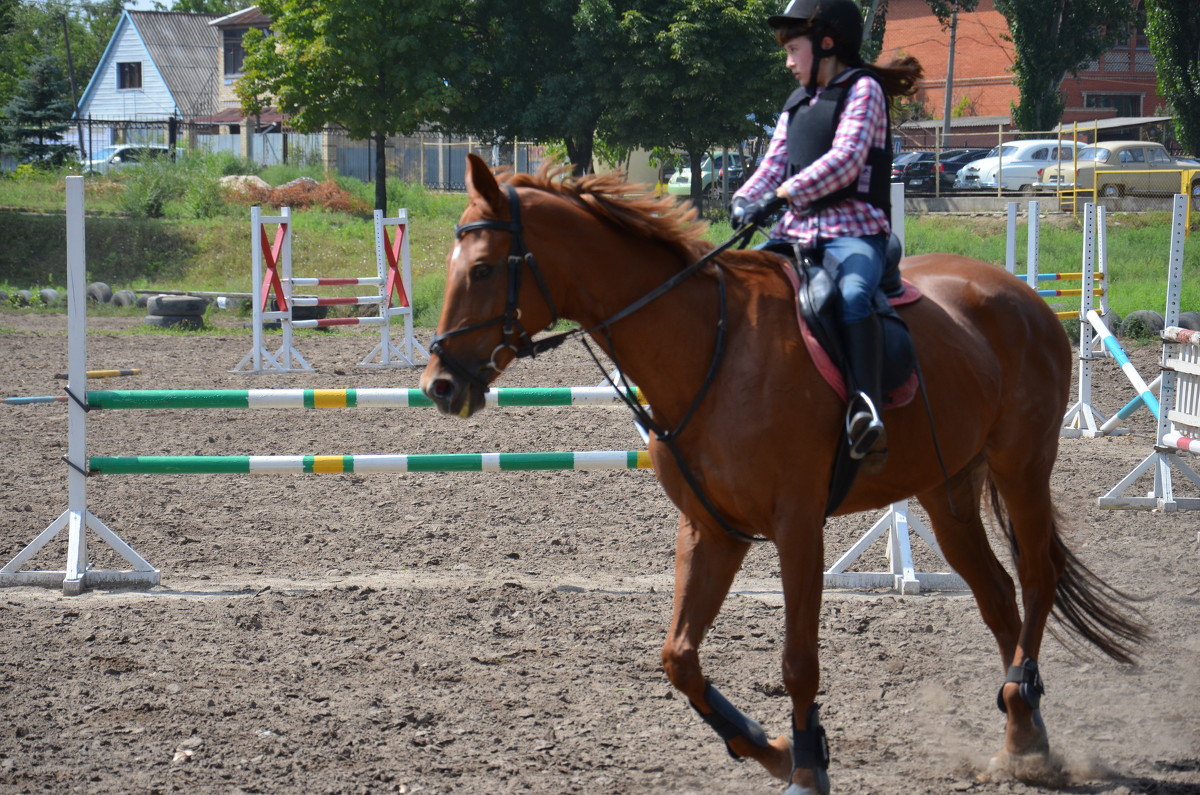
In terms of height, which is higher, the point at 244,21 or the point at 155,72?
the point at 244,21

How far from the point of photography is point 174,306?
18828mm

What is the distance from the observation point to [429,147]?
151 feet

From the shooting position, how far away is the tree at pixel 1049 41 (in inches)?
1674

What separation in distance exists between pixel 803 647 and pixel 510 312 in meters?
1.45

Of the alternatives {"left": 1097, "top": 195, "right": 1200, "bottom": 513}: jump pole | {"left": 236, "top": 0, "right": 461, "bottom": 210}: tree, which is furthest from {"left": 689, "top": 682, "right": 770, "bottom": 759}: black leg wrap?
{"left": 236, "top": 0, "right": 461, "bottom": 210}: tree

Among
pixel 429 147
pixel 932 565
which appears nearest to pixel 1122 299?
pixel 932 565

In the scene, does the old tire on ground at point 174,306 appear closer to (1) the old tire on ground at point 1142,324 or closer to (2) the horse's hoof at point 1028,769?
(1) the old tire on ground at point 1142,324

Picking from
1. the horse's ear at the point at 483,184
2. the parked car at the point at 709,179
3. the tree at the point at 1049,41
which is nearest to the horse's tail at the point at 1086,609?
the horse's ear at the point at 483,184

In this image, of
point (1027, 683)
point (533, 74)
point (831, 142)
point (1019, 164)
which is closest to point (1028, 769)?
point (1027, 683)

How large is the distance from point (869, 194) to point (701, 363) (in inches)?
34.5

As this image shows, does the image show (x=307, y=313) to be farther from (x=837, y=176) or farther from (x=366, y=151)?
(x=366, y=151)

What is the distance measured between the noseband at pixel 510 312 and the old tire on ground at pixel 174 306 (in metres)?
16.7

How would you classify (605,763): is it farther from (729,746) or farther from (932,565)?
(932,565)

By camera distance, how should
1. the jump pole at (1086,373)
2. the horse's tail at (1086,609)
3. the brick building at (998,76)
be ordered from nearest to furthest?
the horse's tail at (1086,609) → the jump pole at (1086,373) → the brick building at (998,76)
